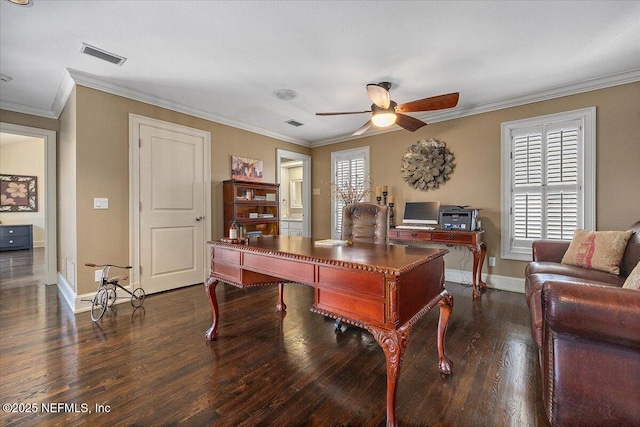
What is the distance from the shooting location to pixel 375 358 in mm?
2043

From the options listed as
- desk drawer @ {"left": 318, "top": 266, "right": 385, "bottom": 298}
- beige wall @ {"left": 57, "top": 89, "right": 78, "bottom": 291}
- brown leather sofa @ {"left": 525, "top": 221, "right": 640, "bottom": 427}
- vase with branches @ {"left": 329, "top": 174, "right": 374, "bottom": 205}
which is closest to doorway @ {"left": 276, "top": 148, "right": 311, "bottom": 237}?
vase with branches @ {"left": 329, "top": 174, "right": 374, "bottom": 205}

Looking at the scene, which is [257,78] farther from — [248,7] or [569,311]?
[569,311]

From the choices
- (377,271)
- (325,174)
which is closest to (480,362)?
(377,271)

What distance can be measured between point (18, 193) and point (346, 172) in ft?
28.0

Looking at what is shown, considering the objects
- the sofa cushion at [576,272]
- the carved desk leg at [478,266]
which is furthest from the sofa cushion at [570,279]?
the carved desk leg at [478,266]

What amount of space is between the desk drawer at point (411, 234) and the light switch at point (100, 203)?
139 inches

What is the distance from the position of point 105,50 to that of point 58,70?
2.73ft

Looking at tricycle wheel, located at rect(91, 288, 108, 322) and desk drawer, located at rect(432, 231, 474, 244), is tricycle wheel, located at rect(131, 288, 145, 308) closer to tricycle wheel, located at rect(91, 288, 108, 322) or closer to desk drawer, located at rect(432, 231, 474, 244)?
tricycle wheel, located at rect(91, 288, 108, 322)

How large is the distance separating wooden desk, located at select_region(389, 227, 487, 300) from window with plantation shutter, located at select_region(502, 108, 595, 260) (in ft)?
1.48

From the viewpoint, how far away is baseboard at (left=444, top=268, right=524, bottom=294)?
364cm

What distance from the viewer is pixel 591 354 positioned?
1.26 m

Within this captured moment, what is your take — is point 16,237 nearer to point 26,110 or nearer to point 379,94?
point 26,110

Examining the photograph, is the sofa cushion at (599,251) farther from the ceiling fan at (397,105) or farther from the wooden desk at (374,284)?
the ceiling fan at (397,105)

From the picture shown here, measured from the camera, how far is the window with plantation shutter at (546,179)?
3.24 meters
